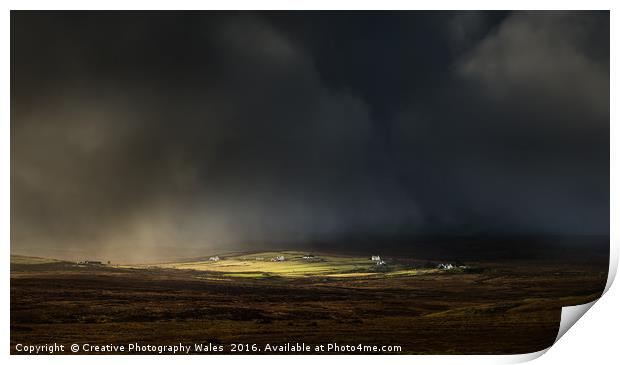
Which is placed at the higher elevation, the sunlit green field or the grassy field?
the sunlit green field

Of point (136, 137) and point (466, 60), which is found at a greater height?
point (466, 60)

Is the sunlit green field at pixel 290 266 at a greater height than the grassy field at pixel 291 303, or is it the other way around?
the sunlit green field at pixel 290 266

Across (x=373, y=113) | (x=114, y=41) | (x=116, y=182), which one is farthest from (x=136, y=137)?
(x=373, y=113)

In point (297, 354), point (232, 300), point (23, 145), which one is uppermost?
point (23, 145)

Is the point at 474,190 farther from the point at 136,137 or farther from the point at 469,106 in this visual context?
the point at 136,137

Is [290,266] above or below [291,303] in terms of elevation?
above
